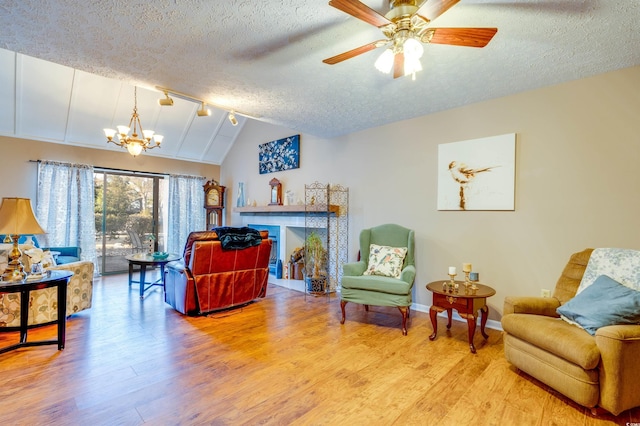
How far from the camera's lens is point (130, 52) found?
7.72ft

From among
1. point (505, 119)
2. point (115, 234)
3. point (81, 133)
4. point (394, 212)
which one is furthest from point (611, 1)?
point (115, 234)

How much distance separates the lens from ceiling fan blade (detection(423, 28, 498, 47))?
5.51ft

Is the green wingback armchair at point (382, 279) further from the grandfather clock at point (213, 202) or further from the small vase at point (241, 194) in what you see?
the grandfather clock at point (213, 202)

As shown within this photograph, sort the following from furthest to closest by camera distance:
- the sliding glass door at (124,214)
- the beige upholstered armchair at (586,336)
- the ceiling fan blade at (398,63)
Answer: the sliding glass door at (124,214), the ceiling fan blade at (398,63), the beige upholstered armchair at (586,336)

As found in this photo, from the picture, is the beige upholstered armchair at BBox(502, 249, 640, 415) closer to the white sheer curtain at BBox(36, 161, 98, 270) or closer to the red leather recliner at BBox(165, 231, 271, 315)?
the red leather recliner at BBox(165, 231, 271, 315)

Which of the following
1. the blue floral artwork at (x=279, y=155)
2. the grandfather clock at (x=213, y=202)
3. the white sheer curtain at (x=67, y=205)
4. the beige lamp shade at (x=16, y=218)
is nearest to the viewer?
the beige lamp shade at (x=16, y=218)

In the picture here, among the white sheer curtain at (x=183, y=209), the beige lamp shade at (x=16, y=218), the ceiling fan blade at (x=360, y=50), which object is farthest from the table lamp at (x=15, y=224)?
the white sheer curtain at (x=183, y=209)

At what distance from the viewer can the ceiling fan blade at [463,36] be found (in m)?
1.68

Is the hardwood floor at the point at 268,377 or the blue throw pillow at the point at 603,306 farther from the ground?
the blue throw pillow at the point at 603,306

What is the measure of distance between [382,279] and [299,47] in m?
2.32

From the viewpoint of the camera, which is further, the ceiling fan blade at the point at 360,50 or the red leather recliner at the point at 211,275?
the red leather recliner at the point at 211,275

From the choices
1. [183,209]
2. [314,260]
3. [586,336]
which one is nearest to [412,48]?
[586,336]

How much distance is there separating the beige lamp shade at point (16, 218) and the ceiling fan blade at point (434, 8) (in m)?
3.29

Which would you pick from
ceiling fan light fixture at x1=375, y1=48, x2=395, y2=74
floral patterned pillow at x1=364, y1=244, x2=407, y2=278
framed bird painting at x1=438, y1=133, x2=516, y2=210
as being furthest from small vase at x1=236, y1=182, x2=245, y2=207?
ceiling fan light fixture at x1=375, y1=48, x2=395, y2=74
